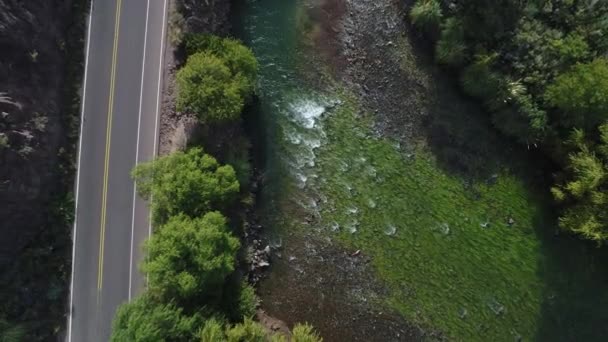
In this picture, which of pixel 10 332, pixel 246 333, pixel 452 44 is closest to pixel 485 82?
pixel 452 44

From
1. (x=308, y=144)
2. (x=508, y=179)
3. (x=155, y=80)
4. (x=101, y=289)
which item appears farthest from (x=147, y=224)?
(x=508, y=179)

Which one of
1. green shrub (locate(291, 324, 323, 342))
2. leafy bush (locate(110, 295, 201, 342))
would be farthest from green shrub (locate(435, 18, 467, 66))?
leafy bush (locate(110, 295, 201, 342))

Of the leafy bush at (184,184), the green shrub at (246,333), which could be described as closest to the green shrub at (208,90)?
Answer: the leafy bush at (184,184)

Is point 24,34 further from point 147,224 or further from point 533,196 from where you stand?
point 533,196

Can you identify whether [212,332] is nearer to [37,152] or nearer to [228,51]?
[37,152]

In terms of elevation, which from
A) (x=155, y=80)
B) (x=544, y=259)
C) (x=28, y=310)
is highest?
(x=155, y=80)
